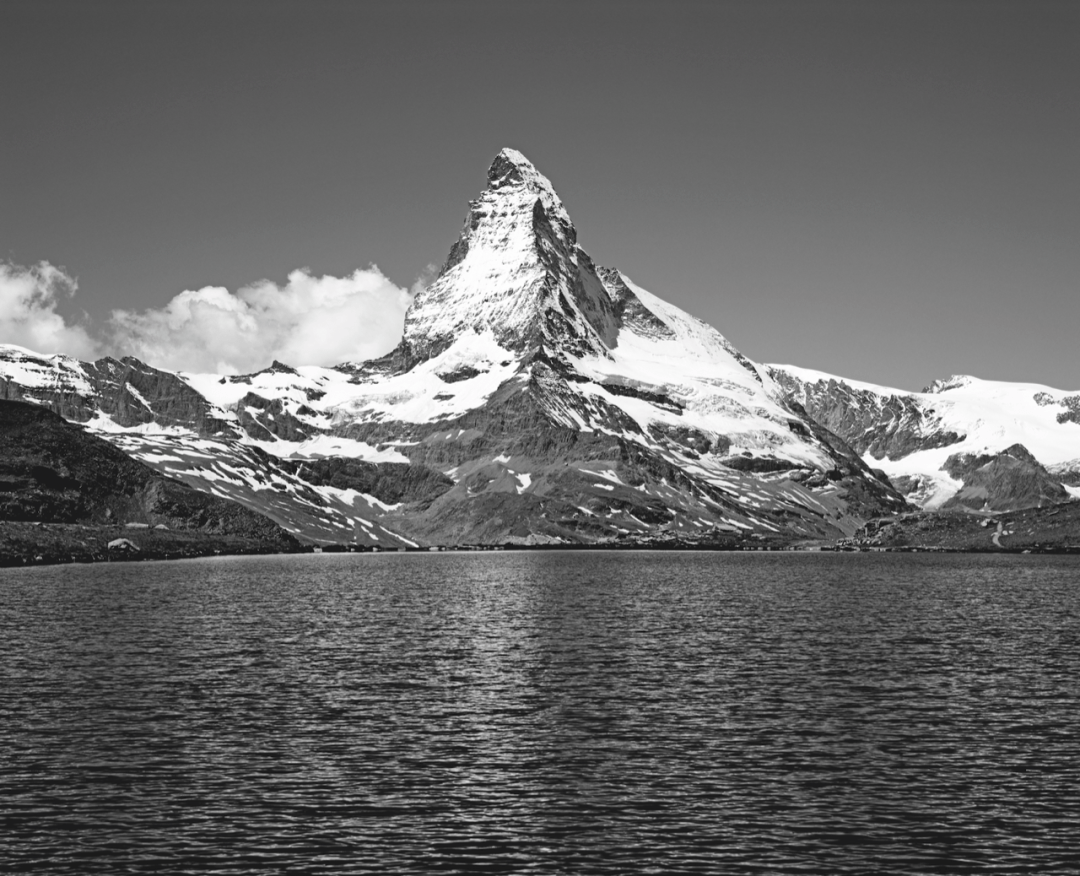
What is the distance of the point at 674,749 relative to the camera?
60.8 meters

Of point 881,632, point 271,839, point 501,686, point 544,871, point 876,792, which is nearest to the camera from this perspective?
point 544,871

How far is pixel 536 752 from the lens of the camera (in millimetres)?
60406

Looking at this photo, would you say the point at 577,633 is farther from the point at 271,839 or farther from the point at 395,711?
the point at 271,839

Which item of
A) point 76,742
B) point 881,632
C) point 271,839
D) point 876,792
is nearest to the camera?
point 271,839

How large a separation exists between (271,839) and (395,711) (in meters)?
26.9

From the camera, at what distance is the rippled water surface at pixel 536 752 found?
4378 centimetres

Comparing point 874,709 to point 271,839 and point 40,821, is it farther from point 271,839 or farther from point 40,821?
point 40,821

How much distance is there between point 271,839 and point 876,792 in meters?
24.9

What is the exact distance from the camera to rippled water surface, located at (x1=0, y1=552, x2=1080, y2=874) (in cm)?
4378

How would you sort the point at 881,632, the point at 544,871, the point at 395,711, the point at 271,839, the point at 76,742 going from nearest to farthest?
the point at 544,871, the point at 271,839, the point at 76,742, the point at 395,711, the point at 881,632

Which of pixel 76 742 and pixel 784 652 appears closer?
pixel 76 742

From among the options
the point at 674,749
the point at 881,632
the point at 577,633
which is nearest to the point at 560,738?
the point at 674,749

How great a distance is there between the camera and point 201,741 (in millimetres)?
61812

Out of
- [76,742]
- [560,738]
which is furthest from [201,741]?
[560,738]
